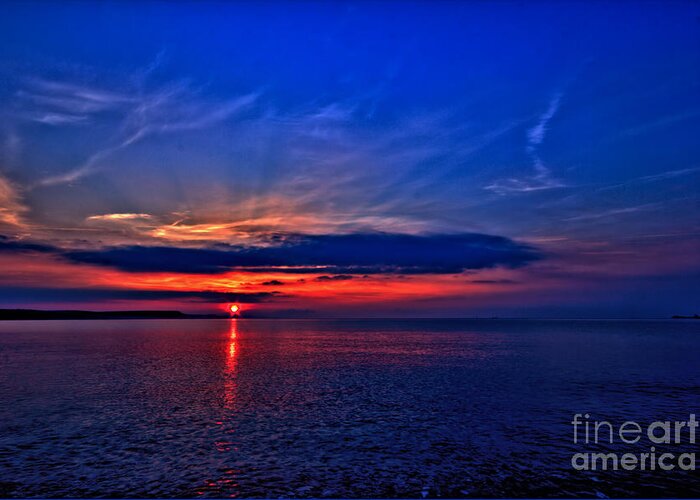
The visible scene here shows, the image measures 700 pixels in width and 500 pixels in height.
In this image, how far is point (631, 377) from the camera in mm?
53531

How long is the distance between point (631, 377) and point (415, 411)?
3314 centimetres

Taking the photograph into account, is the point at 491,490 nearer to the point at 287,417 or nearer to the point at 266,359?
the point at 287,417

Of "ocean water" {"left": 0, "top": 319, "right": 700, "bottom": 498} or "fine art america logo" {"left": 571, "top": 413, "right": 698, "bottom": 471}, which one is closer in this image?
"ocean water" {"left": 0, "top": 319, "right": 700, "bottom": 498}

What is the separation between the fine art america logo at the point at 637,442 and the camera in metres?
23.0

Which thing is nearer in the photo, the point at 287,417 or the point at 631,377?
the point at 287,417

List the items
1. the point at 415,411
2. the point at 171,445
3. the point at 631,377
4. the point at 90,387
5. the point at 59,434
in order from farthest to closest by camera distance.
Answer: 1. the point at 631,377
2. the point at 90,387
3. the point at 415,411
4. the point at 59,434
5. the point at 171,445

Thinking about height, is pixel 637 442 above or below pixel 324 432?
above

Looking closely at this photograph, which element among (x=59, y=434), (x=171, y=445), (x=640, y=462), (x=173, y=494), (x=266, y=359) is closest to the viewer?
(x=173, y=494)

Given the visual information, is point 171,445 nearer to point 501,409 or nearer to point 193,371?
point 501,409

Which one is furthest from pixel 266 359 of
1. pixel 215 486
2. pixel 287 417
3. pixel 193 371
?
pixel 215 486

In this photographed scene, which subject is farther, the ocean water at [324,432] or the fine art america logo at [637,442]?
the fine art america logo at [637,442]

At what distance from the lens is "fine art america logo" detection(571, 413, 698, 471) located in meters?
23.0

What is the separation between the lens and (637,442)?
26641 mm

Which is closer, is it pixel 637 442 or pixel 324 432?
pixel 637 442
